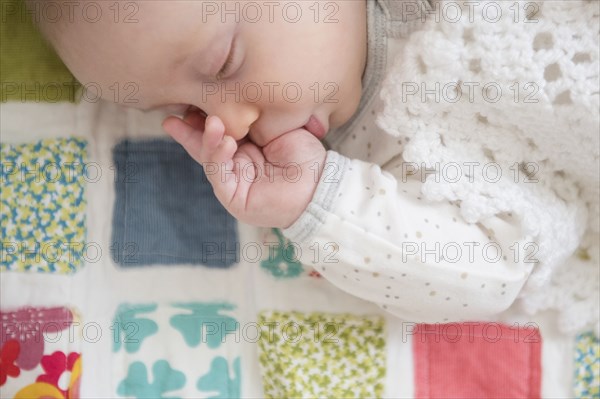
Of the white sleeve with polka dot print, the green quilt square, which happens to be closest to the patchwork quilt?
the green quilt square

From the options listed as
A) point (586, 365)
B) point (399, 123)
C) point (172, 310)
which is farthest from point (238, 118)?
point (586, 365)

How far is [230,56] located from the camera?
892 millimetres

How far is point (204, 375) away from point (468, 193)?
0.47 meters

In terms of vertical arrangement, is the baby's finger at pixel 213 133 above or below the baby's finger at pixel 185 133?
below

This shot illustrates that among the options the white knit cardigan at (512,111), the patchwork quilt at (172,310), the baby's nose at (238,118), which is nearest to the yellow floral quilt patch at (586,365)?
the patchwork quilt at (172,310)

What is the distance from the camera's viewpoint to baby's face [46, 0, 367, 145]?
33.7 inches

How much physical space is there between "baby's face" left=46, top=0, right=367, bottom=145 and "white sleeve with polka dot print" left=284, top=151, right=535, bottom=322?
104 mm

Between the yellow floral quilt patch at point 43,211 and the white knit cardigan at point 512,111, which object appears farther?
the yellow floral quilt patch at point 43,211

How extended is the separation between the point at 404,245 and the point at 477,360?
0.26 metres

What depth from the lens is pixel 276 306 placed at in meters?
1.10

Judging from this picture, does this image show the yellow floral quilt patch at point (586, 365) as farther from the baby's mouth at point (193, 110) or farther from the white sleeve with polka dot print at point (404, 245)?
the baby's mouth at point (193, 110)

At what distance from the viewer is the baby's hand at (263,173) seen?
949 millimetres

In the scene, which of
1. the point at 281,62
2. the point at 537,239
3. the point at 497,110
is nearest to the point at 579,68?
the point at 497,110

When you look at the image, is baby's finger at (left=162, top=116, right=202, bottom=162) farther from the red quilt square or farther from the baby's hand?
the red quilt square
